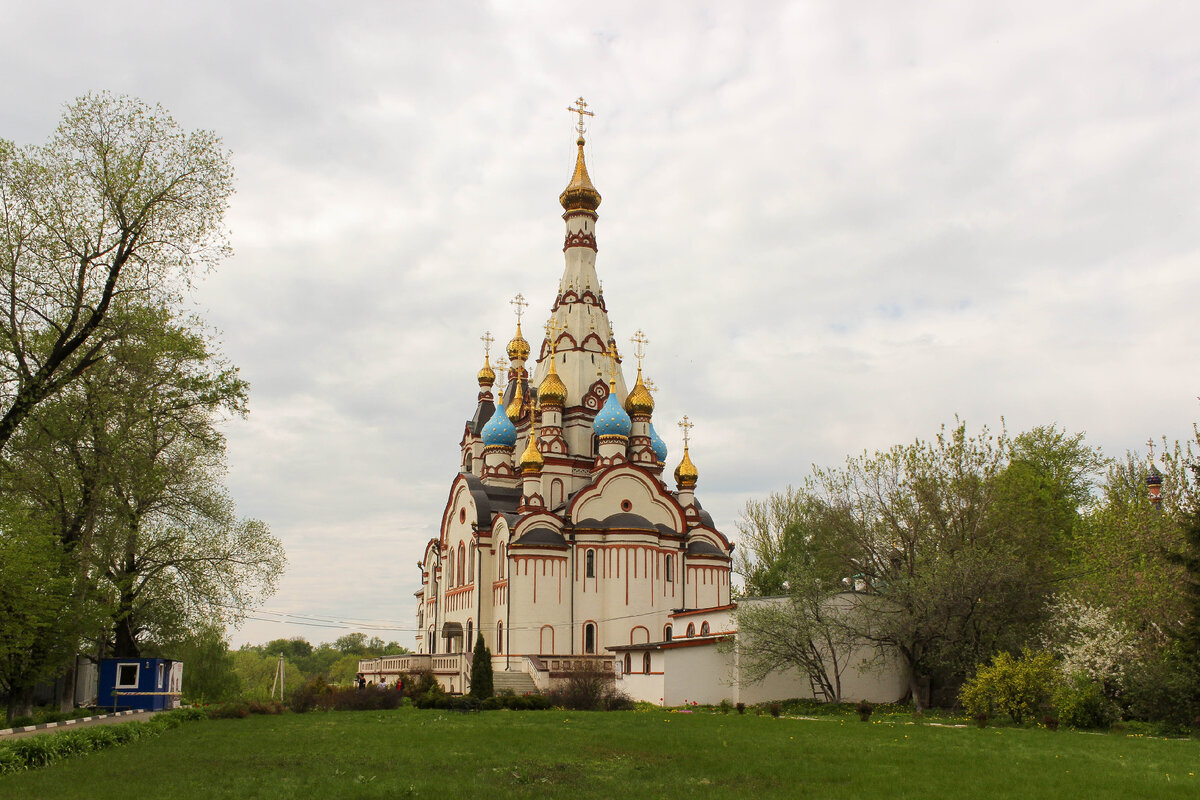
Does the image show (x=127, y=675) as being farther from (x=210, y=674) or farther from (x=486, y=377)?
(x=486, y=377)

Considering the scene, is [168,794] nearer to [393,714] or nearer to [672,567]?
[393,714]

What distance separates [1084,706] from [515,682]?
20859 millimetres

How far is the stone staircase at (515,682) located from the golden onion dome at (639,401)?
13722 millimetres

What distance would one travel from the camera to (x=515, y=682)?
35.8 m

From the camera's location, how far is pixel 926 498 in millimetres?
27844

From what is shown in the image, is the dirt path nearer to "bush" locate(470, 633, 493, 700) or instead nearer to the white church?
"bush" locate(470, 633, 493, 700)

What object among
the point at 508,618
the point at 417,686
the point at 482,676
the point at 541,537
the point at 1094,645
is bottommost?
the point at 417,686

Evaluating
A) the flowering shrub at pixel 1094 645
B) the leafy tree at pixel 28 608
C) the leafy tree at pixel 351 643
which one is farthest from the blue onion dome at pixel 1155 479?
the leafy tree at pixel 351 643

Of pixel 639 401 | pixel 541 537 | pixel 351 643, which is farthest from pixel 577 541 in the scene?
pixel 351 643

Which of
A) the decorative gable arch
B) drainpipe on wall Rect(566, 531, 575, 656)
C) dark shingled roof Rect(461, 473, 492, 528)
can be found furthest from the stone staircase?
dark shingled roof Rect(461, 473, 492, 528)

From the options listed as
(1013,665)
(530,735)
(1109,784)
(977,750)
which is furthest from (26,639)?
(1013,665)

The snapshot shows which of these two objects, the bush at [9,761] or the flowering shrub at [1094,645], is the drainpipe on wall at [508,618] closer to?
the flowering shrub at [1094,645]

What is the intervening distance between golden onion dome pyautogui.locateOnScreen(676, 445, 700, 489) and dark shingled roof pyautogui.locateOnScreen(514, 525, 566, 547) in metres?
7.71

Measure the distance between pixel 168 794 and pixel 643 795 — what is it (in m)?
5.79
